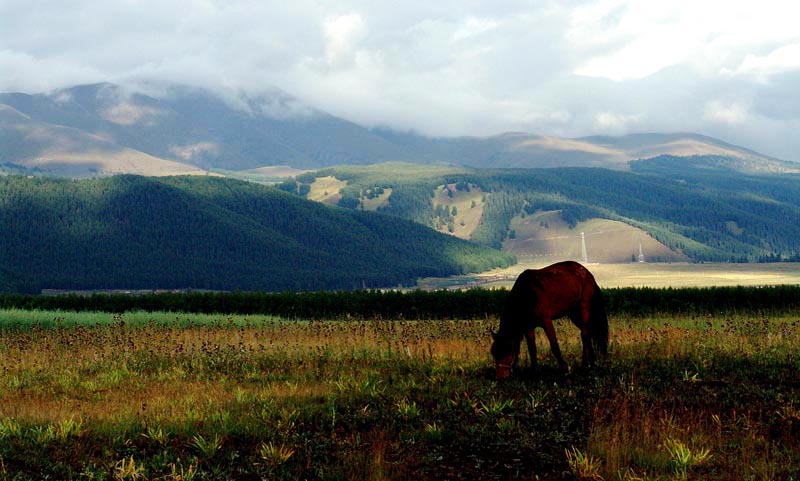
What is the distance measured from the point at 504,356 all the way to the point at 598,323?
3169 mm

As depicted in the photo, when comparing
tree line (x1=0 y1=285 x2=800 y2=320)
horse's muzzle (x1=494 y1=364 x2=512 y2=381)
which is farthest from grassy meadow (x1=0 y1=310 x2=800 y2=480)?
tree line (x1=0 y1=285 x2=800 y2=320)

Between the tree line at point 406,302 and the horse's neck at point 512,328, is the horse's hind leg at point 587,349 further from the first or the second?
the tree line at point 406,302

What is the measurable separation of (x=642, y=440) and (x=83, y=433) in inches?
410

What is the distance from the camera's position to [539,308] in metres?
18.3

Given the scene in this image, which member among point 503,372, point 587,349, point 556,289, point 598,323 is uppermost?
point 556,289

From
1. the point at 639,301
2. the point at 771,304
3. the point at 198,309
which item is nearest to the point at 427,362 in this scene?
the point at 639,301

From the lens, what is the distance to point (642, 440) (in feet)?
43.4

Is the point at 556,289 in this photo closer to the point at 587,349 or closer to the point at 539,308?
the point at 539,308

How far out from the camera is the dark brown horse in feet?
60.3

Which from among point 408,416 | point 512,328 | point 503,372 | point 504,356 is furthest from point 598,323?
point 408,416

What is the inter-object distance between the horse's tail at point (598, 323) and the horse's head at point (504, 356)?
271 centimetres

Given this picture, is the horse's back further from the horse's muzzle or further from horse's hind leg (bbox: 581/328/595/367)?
the horse's muzzle

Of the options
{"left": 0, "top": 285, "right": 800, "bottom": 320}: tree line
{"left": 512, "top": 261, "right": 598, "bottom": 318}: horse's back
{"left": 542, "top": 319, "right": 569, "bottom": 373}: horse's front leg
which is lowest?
{"left": 0, "top": 285, "right": 800, "bottom": 320}: tree line

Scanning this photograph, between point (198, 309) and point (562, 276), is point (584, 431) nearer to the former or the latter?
point (562, 276)
